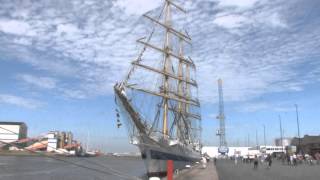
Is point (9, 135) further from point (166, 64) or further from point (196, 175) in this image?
point (166, 64)

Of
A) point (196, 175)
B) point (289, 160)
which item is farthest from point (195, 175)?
point (289, 160)

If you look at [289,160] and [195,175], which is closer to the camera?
[195,175]

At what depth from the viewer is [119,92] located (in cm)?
5106

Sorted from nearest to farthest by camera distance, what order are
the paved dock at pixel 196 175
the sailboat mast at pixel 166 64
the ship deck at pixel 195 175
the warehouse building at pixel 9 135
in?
the warehouse building at pixel 9 135
the ship deck at pixel 195 175
the paved dock at pixel 196 175
the sailboat mast at pixel 166 64

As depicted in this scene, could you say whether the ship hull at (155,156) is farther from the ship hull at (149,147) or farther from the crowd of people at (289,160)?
the crowd of people at (289,160)

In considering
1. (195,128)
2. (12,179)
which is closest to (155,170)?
(12,179)

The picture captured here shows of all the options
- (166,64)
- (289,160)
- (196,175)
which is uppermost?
(166,64)

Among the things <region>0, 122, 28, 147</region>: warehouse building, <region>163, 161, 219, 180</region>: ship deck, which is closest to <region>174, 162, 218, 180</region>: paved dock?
<region>163, 161, 219, 180</region>: ship deck

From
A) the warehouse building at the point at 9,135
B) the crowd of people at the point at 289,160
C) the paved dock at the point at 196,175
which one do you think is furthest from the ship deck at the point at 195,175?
the crowd of people at the point at 289,160

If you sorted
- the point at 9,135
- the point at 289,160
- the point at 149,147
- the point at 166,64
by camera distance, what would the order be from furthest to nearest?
the point at 289,160 → the point at 166,64 → the point at 149,147 → the point at 9,135

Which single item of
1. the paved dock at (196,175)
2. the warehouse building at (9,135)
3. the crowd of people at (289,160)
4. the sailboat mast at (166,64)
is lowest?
the paved dock at (196,175)

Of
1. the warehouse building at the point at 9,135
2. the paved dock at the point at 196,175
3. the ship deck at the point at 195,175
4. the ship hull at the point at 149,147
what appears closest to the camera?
the warehouse building at the point at 9,135

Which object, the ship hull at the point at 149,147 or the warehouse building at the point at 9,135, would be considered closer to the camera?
the warehouse building at the point at 9,135

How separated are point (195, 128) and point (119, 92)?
48943mm
